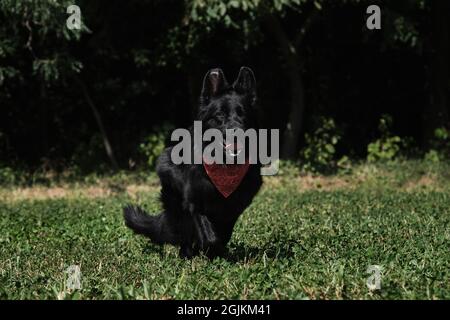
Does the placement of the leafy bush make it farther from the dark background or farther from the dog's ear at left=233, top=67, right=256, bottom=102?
the dog's ear at left=233, top=67, right=256, bottom=102

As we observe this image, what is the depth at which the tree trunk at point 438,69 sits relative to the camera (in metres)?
18.2

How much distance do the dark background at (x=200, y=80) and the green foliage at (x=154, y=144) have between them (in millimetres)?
135

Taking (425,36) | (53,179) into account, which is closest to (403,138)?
A: (425,36)

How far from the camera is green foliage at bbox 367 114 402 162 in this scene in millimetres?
18312

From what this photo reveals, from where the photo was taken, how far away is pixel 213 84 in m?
7.14

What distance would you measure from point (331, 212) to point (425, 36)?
31.9ft

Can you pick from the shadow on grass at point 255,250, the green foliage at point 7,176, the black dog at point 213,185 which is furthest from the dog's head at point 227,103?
the green foliage at point 7,176

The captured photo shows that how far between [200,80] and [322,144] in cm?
349

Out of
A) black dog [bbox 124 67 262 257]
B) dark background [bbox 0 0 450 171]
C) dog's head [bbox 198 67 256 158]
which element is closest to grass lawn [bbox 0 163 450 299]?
black dog [bbox 124 67 262 257]

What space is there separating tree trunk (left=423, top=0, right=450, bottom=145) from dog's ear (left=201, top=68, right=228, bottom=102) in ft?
40.7

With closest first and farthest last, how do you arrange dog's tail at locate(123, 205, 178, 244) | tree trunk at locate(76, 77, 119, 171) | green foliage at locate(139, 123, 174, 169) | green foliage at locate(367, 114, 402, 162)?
dog's tail at locate(123, 205, 178, 244) → green foliage at locate(367, 114, 402, 162) → green foliage at locate(139, 123, 174, 169) → tree trunk at locate(76, 77, 119, 171)

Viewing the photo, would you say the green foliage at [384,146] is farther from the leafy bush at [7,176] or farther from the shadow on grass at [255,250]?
the shadow on grass at [255,250]
